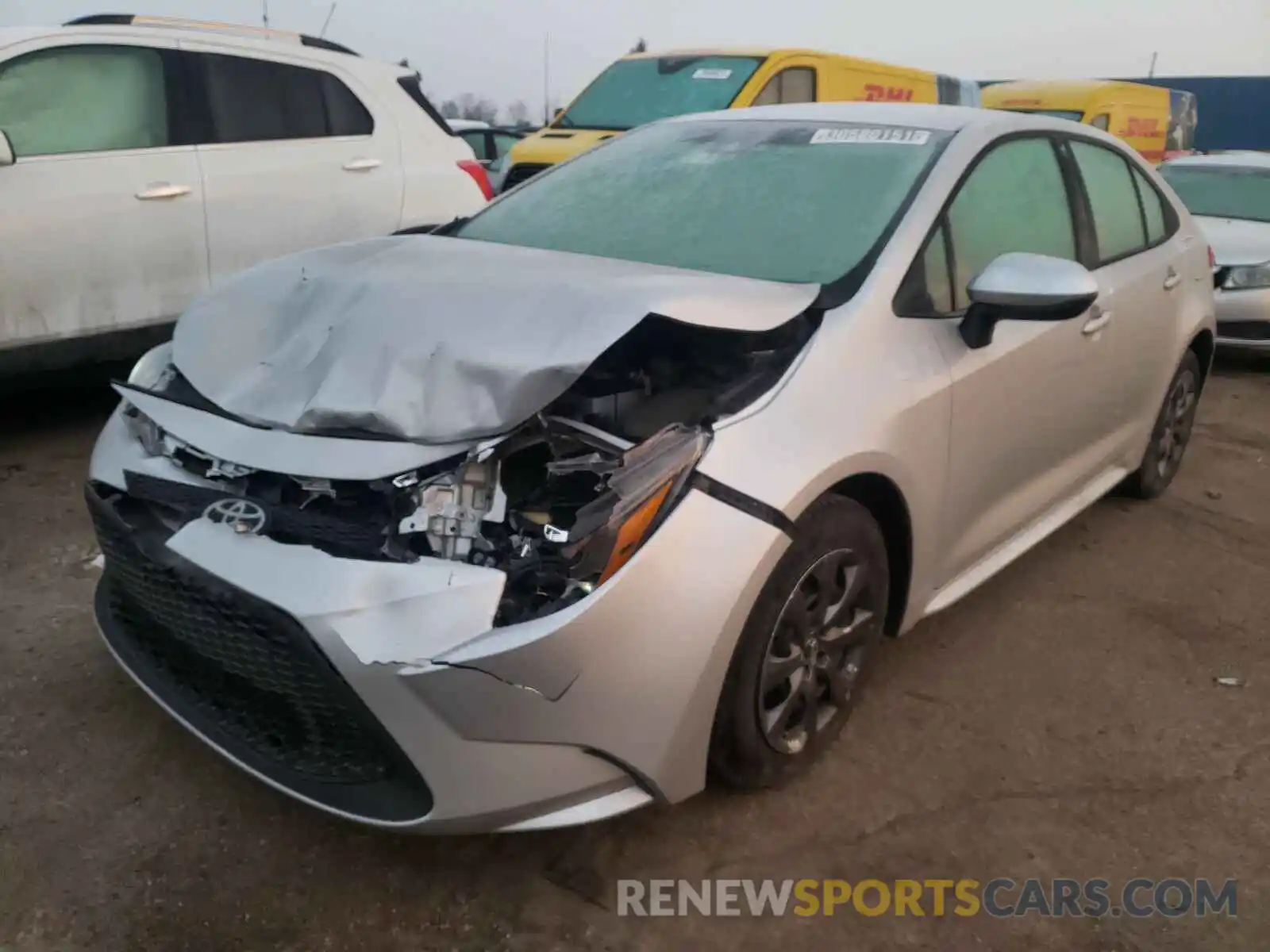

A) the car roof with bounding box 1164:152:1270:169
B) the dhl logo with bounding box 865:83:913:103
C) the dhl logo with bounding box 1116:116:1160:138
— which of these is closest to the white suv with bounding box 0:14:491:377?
the dhl logo with bounding box 865:83:913:103

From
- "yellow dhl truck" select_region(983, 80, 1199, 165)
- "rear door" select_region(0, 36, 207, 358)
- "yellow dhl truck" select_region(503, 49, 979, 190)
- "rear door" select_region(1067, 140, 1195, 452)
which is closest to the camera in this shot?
"rear door" select_region(1067, 140, 1195, 452)

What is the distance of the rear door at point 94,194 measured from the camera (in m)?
4.09

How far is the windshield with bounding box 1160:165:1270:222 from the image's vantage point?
8297 mm

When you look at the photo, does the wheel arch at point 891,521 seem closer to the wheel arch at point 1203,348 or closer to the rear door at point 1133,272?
the rear door at point 1133,272

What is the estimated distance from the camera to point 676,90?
8375mm

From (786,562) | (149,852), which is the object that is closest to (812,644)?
(786,562)

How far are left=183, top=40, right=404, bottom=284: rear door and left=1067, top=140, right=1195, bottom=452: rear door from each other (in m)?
3.23

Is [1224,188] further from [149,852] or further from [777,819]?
[149,852]

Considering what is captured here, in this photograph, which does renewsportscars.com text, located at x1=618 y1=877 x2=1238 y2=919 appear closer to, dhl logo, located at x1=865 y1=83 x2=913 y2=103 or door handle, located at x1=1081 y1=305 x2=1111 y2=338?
door handle, located at x1=1081 y1=305 x2=1111 y2=338

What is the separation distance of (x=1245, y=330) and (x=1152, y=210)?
13.1 ft

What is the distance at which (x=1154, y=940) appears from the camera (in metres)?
2.12

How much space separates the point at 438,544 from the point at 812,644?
903 millimetres

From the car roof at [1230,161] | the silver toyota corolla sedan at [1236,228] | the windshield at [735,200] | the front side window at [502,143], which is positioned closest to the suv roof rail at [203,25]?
the windshield at [735,200]

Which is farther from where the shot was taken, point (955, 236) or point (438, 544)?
point (955, 236)
